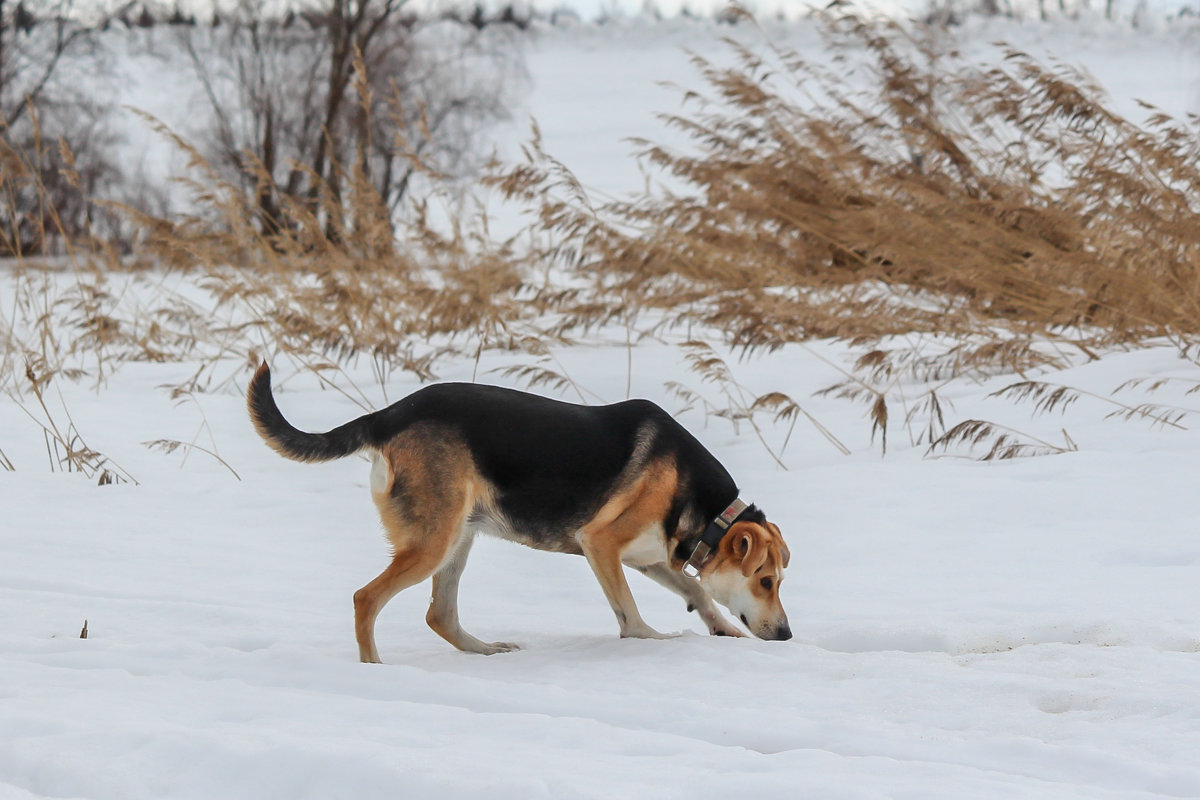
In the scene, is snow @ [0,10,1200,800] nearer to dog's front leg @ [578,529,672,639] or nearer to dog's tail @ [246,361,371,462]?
dog's front leg @ [578,529,672,639]

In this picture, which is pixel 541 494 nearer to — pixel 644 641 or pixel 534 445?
pixel 534 445

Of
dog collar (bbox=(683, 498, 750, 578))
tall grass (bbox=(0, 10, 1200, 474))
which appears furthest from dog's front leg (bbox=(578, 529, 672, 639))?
tall grass (bbox=(0, 10, 1200, 474))

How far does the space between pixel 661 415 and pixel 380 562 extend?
1.47m

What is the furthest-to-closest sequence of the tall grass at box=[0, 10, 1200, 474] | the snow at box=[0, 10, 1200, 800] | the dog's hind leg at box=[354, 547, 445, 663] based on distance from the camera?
the tall grass at box=[0, 10, 1200, 474]
the dog's hind leg at box=[354, 547, 445, 663]
the snow at box=[0, 10, 1200, 800]

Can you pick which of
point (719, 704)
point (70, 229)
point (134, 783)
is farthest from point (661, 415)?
point (70, 229)

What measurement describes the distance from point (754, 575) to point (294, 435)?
4.47 feet

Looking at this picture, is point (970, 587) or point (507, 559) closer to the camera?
point (970, 587)

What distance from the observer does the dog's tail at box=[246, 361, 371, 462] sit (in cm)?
314

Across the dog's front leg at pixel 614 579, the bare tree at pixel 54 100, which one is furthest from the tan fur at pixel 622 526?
the bare tree at pixel 54 100

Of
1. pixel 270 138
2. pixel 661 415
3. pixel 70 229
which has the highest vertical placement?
pixel 661 415

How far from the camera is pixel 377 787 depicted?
207 centimetres

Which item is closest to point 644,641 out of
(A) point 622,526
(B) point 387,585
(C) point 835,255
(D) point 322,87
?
(A) point 622,526

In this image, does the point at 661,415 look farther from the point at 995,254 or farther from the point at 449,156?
the point at 449,156

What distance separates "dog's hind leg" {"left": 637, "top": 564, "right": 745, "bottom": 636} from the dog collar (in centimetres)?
17
